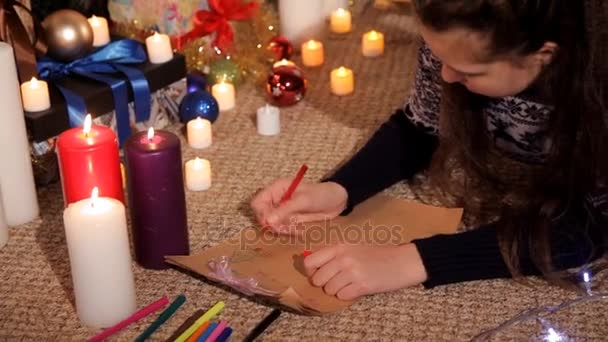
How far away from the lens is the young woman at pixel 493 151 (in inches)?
38.7

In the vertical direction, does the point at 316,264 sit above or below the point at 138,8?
below

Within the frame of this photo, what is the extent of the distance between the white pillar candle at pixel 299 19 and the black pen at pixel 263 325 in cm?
96

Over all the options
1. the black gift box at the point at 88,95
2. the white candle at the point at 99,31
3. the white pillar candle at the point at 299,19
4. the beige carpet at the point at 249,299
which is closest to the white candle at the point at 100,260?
the beige carpet at the point at 249,299

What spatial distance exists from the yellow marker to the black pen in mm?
51

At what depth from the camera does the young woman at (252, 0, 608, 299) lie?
0.98m

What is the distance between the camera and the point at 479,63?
1007mm

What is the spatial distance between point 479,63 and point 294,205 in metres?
0.31

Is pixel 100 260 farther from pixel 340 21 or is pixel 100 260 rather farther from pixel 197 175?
pixel 340 21

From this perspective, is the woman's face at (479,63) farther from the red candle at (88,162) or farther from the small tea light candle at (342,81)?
the small tea light candle at (342,81)

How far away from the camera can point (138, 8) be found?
1705 millimetres

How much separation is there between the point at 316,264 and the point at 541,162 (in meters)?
0.35

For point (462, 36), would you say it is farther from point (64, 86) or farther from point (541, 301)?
point (64, 86)

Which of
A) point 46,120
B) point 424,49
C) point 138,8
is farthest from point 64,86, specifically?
point 424,49

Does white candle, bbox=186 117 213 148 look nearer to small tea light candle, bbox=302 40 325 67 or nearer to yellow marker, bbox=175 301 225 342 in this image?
small tea light candle, bbox=302 40 325 67
